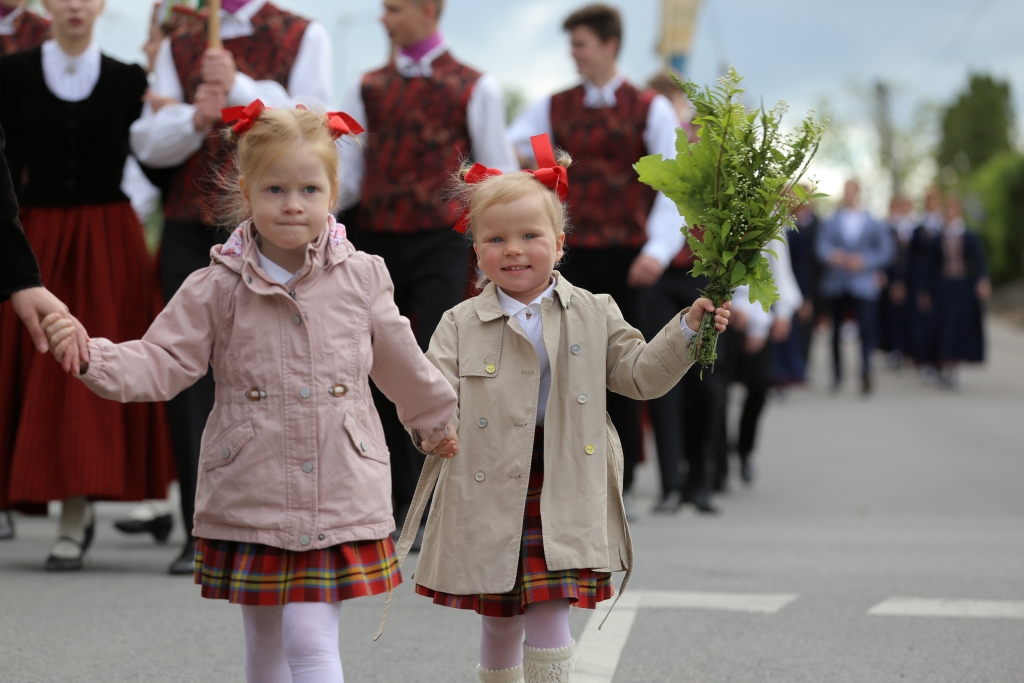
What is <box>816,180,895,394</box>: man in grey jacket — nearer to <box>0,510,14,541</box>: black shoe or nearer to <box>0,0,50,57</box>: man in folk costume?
<box>0,0,50,57</box>: man in folk costume

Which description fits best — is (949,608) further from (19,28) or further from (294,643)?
(19,28)

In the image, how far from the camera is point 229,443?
3227mm

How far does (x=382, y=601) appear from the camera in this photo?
17.2ft

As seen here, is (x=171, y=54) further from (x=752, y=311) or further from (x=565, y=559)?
(x=752, y=311)

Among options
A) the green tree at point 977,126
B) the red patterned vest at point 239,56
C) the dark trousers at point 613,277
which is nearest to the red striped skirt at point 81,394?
→ the red patterned vest at point 239,56

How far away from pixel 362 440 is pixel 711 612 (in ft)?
7.20

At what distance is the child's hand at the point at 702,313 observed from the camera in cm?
344

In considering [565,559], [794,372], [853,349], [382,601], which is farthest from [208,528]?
[853,349]

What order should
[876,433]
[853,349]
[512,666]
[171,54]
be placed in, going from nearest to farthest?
[512,666]
[171,54]
[876,433]
[853,349]

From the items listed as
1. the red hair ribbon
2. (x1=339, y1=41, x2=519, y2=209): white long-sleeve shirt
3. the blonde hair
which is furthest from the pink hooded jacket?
(x1=339, y1=41, x2=519, y2=209): white long-sleeve shirt

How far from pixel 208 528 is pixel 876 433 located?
10.9 meters

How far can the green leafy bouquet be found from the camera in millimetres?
3473

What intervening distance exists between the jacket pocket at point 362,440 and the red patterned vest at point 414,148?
288cm

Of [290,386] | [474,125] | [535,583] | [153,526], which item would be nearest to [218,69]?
[474,125]
